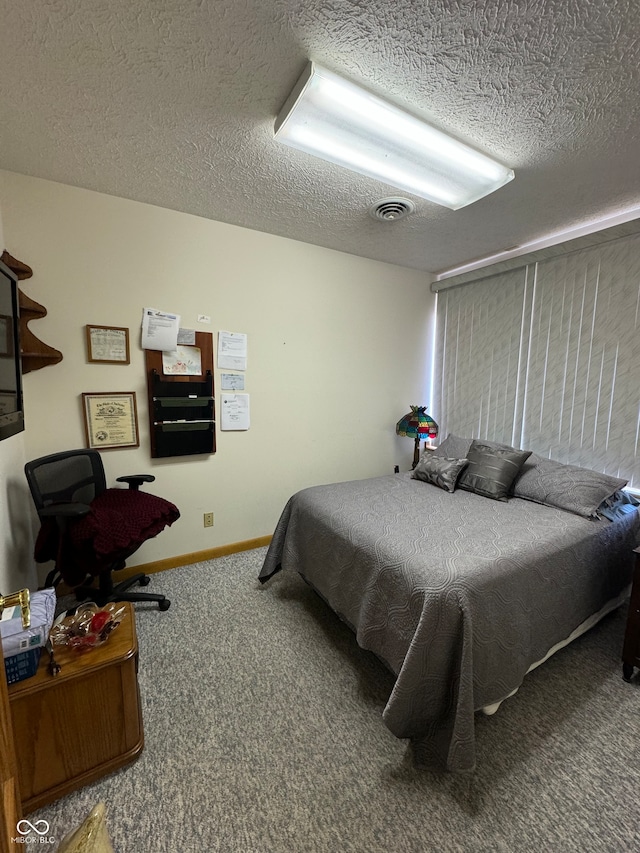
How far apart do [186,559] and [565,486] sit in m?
2.66

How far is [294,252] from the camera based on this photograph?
277cm

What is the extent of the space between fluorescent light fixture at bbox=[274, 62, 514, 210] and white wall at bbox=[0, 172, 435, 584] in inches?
44.8

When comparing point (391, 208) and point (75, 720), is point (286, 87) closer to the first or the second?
point (391, 208)

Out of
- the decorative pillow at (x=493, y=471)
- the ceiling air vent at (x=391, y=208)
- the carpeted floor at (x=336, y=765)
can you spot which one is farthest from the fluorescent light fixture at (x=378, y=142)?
the carpeted floor at (x=336, y=765)

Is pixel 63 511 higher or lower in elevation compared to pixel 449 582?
higher

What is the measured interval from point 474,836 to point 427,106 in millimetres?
2628

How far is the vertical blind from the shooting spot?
2266 millimetres

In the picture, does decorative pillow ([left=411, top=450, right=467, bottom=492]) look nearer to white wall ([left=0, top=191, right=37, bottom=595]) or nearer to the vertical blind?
the vertical blind

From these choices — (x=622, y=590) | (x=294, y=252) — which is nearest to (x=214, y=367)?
(x=294, y=252)

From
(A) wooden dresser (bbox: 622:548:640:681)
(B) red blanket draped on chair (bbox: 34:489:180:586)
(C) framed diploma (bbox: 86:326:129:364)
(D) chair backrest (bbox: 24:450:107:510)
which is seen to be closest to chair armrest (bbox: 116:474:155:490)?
(D) chair backrest (bbox: 24:450:107:510)

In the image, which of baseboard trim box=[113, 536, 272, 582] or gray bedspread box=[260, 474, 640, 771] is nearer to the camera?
gray bedspread box=[260, 474, 640, 771]

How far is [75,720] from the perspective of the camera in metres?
1.18

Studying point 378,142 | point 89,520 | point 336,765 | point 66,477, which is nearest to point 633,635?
point 336,765

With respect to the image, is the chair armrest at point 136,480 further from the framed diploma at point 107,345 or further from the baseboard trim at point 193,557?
the framed diploma at point 107,345
